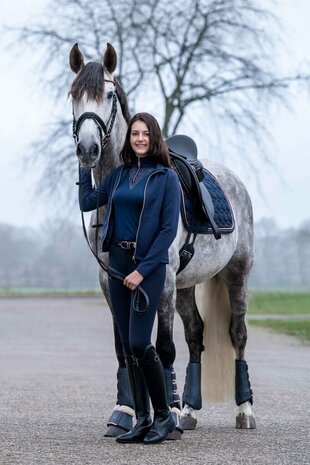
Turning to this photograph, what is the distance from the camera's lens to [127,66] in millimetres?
33500

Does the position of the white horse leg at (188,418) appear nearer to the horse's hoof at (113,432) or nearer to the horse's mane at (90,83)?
the horse's hoof at (113,432)

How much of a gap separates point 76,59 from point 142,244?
1.38 m

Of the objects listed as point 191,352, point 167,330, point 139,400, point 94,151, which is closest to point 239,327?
point 191,352

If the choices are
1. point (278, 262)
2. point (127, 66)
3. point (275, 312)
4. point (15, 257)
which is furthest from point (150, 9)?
point (15, 257)

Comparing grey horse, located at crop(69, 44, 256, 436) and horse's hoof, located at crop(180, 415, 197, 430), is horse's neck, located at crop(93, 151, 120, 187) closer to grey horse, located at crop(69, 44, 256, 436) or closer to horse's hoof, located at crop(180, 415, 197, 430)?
grey horse, located at crop(69, 44, 256, 436)

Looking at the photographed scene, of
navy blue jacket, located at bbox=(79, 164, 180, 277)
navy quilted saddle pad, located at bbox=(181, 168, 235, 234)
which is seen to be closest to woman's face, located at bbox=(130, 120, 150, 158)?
navy blue jacket, located at bbox=(79, 164, 180, 277)

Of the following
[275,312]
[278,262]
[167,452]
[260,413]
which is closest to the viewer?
[167,452]

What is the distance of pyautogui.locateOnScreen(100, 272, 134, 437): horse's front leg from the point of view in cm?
701

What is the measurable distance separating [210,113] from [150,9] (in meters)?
3.49

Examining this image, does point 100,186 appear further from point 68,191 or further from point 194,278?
point 68,191

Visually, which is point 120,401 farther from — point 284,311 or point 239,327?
point 284,311

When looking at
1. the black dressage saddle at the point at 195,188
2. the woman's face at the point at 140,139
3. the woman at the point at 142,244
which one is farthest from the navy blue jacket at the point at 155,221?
the black dressage saddle at the point at 195,188

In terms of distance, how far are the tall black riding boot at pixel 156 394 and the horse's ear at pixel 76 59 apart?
1843 millimetres

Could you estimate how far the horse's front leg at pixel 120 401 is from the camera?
23.0ft
